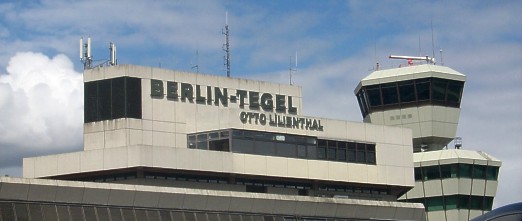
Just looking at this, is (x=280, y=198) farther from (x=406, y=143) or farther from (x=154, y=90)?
(x=406, y=143)

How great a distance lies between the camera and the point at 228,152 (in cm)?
7594

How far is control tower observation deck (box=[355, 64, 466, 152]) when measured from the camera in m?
109

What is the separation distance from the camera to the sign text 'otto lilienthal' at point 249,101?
78.4 metres

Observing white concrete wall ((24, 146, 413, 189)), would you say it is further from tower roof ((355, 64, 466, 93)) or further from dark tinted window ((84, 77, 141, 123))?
tower roof ((355, 64, 466, 93))

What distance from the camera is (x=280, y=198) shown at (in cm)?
7031

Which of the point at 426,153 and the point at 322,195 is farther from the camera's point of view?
the point at 426,153

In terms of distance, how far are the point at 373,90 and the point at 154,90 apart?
130 feet

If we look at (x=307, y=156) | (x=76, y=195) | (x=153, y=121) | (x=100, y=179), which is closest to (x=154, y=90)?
(x=153, y=121)

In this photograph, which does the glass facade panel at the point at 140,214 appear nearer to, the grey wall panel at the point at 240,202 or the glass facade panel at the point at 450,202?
the grey wall panel at the point at 240,202

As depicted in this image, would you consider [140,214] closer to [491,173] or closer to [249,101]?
[249,101]

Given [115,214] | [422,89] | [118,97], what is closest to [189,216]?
[115,214]

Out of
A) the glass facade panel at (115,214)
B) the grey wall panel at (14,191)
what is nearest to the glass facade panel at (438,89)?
the glass facade panel at (115,214)

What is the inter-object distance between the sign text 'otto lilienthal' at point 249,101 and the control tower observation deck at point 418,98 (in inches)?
1084

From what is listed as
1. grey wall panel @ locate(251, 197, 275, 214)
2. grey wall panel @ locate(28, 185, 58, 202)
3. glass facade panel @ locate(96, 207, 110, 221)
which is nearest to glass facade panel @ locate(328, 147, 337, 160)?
grey wall panel @ locate(251, 197, 275, 214)
